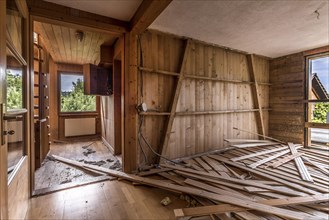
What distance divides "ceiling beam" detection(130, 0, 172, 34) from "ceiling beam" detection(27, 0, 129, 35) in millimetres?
253

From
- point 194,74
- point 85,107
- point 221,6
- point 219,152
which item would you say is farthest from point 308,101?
point 85,107

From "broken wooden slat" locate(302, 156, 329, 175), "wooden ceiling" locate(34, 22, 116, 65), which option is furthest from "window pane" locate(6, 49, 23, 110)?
"broken wooden slat" locate(302, 156, 329, 175)

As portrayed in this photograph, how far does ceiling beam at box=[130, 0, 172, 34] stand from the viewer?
1847 millimetres

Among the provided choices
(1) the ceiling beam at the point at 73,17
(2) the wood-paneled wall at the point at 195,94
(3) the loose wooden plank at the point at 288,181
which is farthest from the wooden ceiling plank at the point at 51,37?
(3) the loose wooden plank at the point at 288,181

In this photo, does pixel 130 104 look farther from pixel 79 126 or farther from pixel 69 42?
pixel 79 126

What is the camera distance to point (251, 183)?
2.24 m

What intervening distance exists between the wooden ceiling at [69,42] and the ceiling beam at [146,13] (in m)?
0.91

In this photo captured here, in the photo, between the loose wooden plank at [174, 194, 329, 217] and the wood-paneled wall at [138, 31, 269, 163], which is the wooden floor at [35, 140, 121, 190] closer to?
the wood-paneled wall at [138, 31, 269, 163]

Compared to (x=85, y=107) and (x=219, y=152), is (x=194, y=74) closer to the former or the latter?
(x=219, y=152)

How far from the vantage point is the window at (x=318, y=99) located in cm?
409

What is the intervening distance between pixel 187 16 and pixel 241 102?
2.70 m

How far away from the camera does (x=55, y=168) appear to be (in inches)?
117

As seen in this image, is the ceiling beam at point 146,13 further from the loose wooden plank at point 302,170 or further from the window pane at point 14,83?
the loose wooden plank at point 302,170

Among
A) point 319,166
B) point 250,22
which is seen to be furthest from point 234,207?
point 250,22
